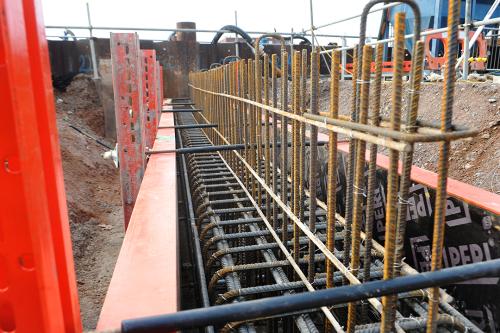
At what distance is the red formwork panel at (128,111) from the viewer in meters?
4.79

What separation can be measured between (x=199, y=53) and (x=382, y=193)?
14.6m

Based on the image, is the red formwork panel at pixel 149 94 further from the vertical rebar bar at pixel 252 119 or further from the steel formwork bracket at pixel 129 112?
the vertical rebar bar at pixel 252 119

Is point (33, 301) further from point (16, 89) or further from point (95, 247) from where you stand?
point (95, 247)

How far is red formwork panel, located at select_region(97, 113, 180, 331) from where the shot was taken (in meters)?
1.97

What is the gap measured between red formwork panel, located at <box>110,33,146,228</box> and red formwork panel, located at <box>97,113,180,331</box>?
0.89 m

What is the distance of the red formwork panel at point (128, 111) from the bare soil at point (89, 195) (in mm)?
1818

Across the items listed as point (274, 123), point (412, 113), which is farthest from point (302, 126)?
point (412, 113)

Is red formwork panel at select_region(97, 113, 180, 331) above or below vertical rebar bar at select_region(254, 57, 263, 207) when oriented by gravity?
below

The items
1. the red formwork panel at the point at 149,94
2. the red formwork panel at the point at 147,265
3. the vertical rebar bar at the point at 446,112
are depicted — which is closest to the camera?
the vertical rebar bar at the point at 446,112

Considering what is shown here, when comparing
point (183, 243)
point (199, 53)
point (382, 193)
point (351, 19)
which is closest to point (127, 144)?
point (183, 243)

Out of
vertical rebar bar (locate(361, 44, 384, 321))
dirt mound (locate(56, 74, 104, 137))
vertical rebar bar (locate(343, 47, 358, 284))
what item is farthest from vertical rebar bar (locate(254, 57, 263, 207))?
dirt mound (locate(56, 74, 104, 137))

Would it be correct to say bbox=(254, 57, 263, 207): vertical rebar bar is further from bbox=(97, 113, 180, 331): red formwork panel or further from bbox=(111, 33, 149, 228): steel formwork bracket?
bbox=(111, 33, 149, 228): steel formwork bracket

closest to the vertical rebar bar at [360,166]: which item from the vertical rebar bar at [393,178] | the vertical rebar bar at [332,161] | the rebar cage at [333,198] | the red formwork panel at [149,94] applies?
the rebar cage at [333,198]

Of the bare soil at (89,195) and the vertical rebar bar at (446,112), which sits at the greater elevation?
the vertical rebar bar at (446,112)
